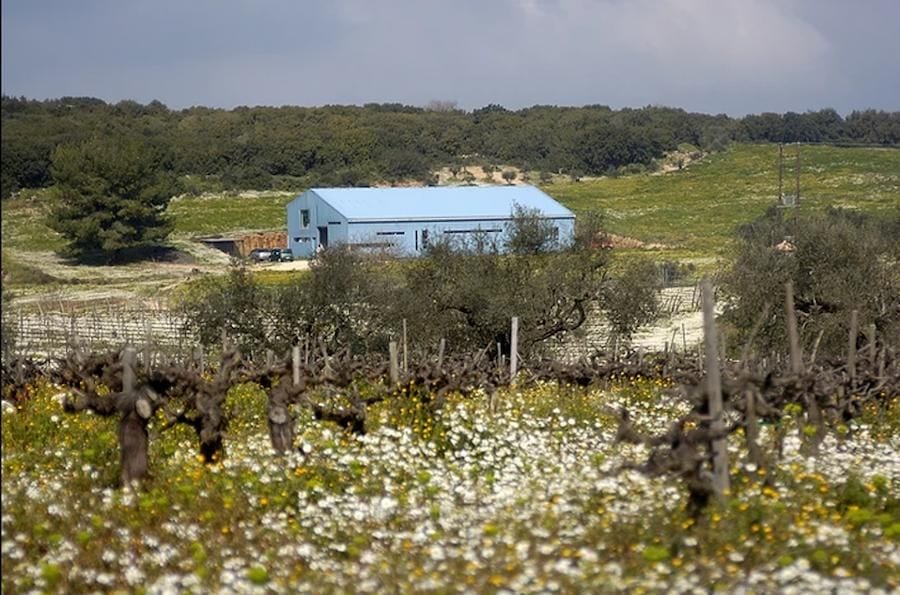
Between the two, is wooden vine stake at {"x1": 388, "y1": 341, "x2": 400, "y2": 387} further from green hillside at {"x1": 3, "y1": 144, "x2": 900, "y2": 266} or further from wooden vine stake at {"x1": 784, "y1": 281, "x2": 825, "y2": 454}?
green hillside at {"x1": 3, "y1": 144, "x2": 900, "y2": 266}

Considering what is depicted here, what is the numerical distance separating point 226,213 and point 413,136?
1541 inches

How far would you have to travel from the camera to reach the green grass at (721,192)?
85062 millimetres

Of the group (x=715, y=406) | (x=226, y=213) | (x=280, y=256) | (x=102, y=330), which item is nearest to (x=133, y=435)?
(x=715, y=406)

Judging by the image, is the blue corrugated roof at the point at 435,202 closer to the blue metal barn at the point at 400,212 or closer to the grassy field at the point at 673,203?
the blue metal barn at the point at 400,212

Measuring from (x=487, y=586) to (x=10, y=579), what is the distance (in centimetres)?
288

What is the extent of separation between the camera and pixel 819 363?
846 inches

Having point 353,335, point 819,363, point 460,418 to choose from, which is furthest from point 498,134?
point 460,418

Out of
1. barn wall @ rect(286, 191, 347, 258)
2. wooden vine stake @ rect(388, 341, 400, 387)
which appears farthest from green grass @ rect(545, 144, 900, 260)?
wooden vine stake @ rect(388, 341, 400, 387)

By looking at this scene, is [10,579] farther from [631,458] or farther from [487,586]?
[631,458]

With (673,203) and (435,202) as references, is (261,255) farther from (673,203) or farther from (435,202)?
(673,203)

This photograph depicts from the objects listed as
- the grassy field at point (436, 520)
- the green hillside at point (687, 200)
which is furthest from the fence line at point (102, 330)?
the green hillside at point (687, 200)

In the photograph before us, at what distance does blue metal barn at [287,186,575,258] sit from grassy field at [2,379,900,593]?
5292cm

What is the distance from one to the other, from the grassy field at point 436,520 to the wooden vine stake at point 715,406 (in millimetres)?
168

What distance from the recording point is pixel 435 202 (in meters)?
72.1
